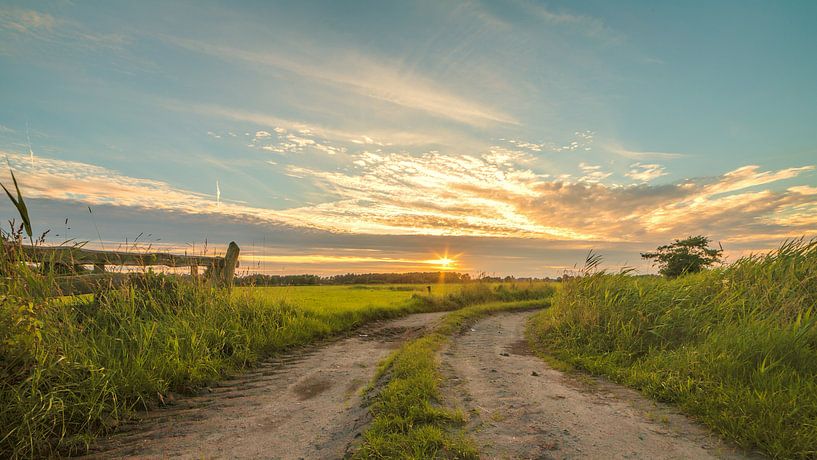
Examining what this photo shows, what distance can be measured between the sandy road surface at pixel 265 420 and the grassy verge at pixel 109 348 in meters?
0.48

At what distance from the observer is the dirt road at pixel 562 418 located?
511cm

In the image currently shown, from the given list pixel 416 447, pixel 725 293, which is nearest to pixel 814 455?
pixel 416 447

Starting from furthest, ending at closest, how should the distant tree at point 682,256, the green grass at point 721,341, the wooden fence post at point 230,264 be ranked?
the distant tree at point 682,256 → the wooden fence post at point 230,264 → the green grass at point 721,341

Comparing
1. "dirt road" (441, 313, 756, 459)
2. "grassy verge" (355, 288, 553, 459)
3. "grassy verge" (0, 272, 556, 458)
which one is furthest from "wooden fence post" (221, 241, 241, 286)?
"dirt road" (441, 313, 756, 459)

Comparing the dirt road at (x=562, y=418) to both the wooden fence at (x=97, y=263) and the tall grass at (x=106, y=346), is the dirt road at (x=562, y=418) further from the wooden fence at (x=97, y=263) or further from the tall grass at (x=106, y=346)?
the wooden fence at (x=97, y=263)

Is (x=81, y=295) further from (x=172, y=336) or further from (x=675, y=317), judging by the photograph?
(x=675, y=317)

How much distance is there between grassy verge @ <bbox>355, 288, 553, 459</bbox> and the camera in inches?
182

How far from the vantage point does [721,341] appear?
7840mm

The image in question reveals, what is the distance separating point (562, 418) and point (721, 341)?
411cm

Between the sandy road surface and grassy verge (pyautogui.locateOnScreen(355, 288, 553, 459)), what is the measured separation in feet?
1.30

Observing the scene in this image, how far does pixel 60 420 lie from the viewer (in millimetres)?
5215

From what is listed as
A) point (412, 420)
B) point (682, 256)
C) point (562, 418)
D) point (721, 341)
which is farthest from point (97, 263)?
point (682, 256)

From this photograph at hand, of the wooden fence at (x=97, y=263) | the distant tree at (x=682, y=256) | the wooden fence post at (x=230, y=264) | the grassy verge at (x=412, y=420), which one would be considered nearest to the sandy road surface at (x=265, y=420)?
the grassy verge at (x=412, y=420)

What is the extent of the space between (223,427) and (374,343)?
679 cm
